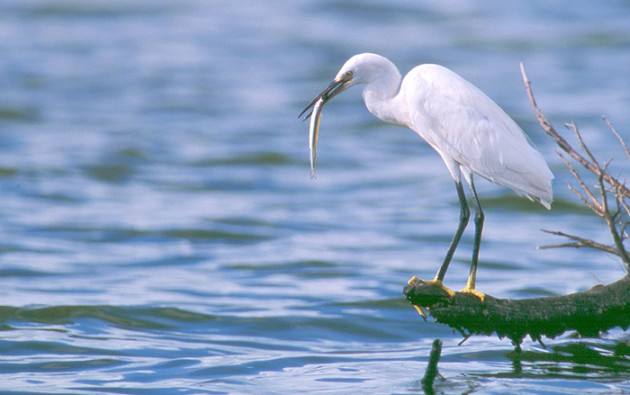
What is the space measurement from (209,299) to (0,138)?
9978 millimetres

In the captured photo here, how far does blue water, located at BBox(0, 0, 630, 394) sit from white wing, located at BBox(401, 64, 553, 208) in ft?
4.88

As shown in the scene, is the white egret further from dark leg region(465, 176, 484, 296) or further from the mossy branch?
the mossy branch

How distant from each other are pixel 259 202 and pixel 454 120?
9788mm

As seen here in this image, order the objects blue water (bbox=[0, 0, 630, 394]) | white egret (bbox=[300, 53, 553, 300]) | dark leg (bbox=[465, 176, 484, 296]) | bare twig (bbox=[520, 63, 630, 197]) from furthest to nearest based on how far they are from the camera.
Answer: blue water (bbox=[0, 0, 630, 394])
white egret (bbox=[300, 53, 553, 300])
dark leg (bbox=[465, 176, 484, 296])
bare twig (bbox=[520, 63, 630, 197])

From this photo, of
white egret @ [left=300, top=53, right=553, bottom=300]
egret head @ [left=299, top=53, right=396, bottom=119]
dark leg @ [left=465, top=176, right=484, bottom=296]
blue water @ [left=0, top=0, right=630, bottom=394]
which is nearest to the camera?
dark leg @ [left=465, top=176, right=484, bottom=296]

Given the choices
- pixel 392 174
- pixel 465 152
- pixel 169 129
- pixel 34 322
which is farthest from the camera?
pixel 169 129

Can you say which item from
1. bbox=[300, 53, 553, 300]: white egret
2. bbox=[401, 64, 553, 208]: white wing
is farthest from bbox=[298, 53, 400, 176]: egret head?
bbox=[401, 64, 553, 208]: white wing

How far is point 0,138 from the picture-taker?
2203 centimetres

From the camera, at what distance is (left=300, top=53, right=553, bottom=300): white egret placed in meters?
8.89

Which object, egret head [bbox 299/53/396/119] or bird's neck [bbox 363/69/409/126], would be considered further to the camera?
bird's neck [bbox 363/69/409/126]

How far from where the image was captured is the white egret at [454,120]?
29.2ft

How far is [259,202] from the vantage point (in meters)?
18.6

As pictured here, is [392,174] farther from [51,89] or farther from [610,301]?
[610,301]

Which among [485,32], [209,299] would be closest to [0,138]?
[209,299]
